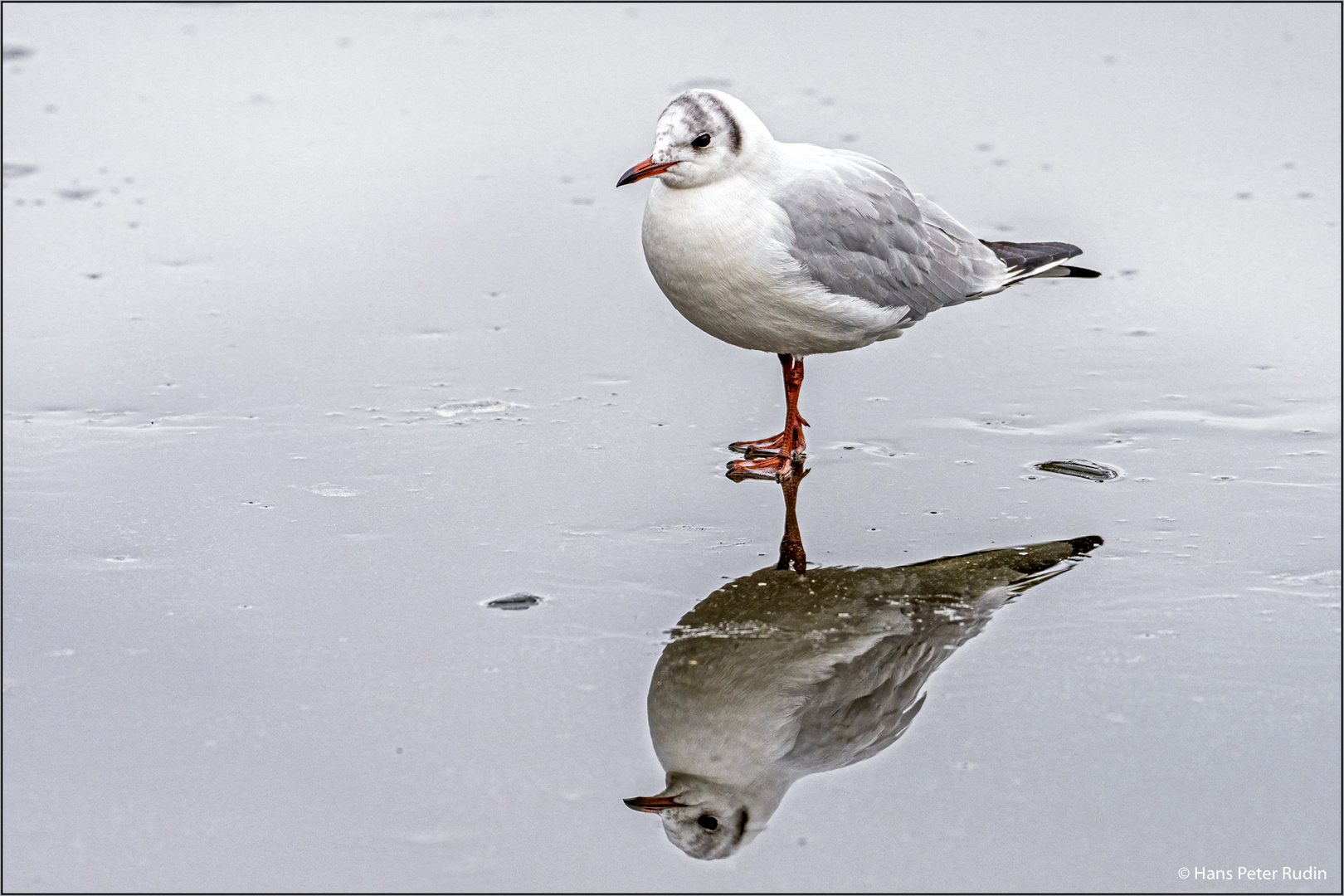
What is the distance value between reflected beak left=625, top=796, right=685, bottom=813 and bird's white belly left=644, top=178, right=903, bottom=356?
1.90 metres

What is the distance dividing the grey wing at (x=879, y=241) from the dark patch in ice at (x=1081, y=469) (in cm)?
68

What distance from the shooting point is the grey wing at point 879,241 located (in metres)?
4.86

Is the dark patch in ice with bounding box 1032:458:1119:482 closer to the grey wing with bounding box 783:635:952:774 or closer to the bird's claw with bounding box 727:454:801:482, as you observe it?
the bird's claw with bounding box 727:454:801:482

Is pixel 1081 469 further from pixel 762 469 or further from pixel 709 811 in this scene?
pixel 709 811

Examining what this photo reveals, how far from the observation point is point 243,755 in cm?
343

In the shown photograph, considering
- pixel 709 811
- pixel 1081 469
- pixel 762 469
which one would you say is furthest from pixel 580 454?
pixel 709 811

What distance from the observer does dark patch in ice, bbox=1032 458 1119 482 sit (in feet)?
16.2

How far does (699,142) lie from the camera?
468 cm

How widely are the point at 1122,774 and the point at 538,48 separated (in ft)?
22.1

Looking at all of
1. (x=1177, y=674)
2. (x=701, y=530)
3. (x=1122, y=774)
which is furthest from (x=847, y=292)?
(x=1122, y=774)

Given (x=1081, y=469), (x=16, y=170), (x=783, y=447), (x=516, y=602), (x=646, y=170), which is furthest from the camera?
(x=16, y=170)

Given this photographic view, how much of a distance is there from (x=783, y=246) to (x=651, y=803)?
202 centimetres

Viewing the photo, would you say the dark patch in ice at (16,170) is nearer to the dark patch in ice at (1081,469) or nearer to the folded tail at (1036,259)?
the folded tail at (1036,259)

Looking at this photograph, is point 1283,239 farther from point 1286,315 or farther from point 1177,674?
point 1177,674
